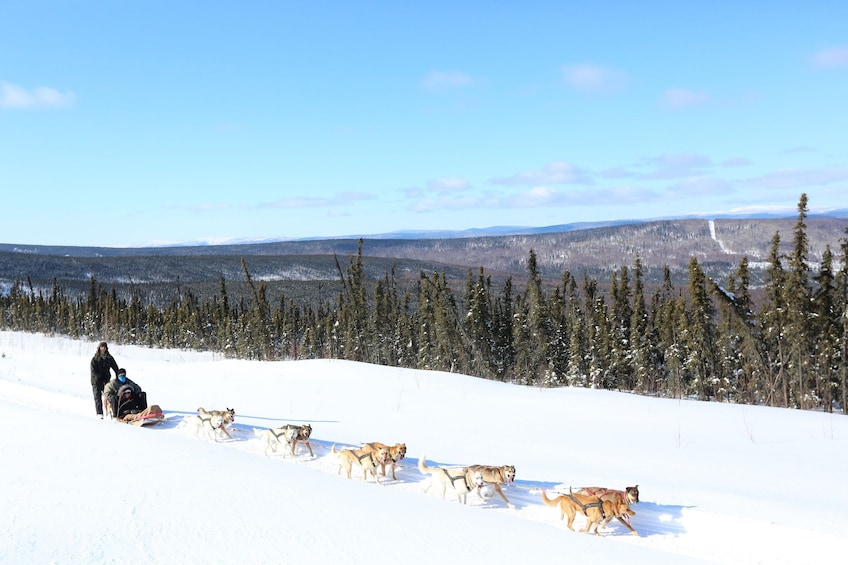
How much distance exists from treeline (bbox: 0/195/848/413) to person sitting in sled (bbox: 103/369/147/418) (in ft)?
Answer: 94.3

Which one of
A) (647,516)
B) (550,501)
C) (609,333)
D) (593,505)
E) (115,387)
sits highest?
(593,505)

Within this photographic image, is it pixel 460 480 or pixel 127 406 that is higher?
pixel 460 480

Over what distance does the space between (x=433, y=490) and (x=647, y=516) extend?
2.23 metres

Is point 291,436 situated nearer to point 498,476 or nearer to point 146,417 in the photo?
point 498,476

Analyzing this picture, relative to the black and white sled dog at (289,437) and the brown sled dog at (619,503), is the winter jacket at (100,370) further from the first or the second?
the brown sled dog at (619,503)

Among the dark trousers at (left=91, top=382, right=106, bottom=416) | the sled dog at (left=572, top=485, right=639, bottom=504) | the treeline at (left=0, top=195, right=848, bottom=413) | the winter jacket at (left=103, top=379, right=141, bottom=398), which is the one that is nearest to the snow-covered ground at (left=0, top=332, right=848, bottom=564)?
the sled dog at (left=572, top=485, right=639, bottom=504)

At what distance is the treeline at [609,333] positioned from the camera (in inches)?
1453

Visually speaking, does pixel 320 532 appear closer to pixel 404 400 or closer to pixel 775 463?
pixel 775 463

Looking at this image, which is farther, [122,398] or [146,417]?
[122,398]

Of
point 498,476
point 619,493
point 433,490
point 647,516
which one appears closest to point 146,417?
point 433,490

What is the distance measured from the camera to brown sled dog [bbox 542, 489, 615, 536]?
5.30 meters

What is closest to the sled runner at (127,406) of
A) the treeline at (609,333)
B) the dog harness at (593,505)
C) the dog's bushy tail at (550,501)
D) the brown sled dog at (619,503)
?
the dog's bushy tail at (550,501)

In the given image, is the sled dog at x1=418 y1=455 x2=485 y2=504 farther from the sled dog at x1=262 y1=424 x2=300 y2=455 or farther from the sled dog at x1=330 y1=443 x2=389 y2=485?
the sled dog at x1=262 y1=424 x2=300 y2=455

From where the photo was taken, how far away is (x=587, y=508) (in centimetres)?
535
